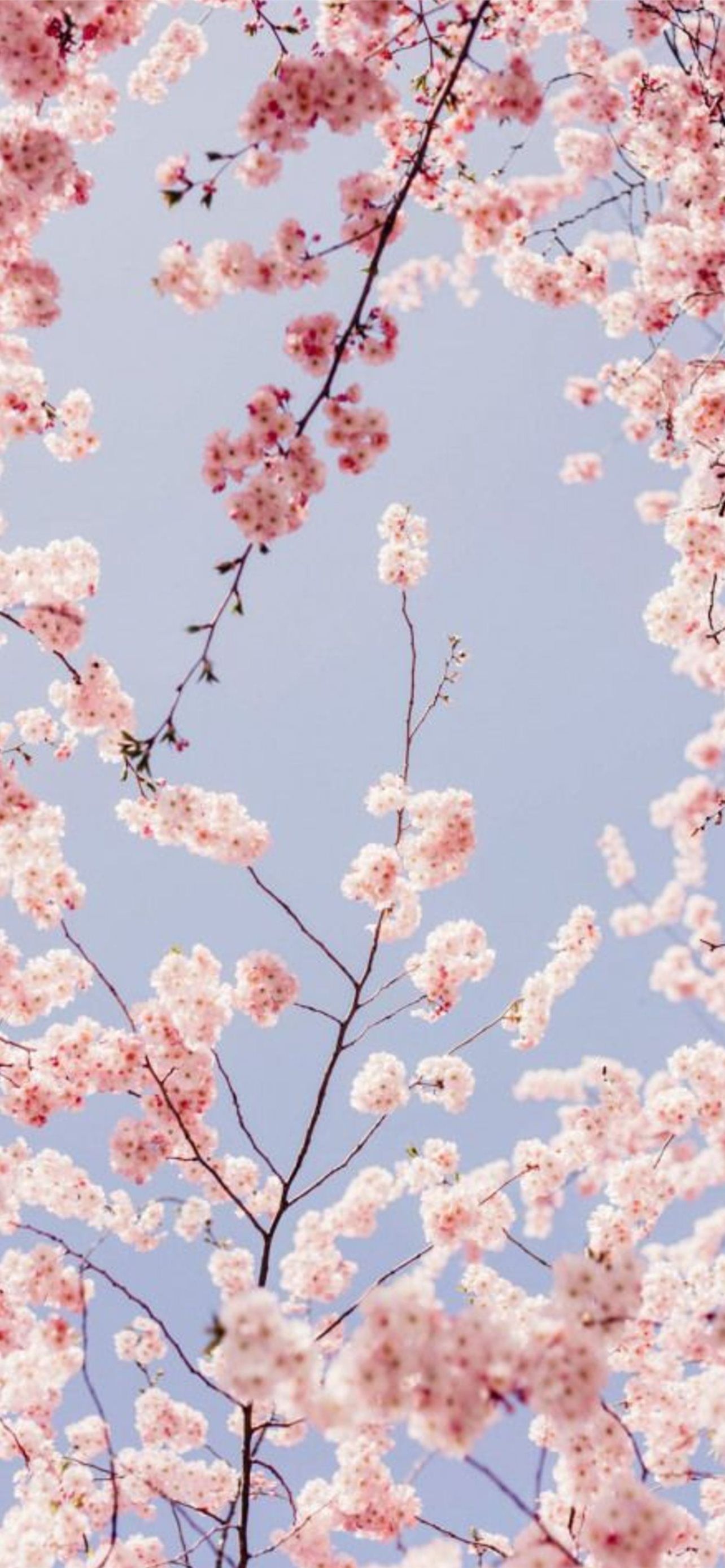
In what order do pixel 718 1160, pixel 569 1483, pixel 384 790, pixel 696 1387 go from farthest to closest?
pixel 718 1160 → pixel 384 790 → pixel 696 1387 → pixel 569 1483

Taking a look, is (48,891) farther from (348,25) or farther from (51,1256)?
(348,25)

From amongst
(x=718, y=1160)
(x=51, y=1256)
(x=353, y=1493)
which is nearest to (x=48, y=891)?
(x=51, y=1256)

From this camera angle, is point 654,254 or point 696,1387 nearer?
point 696,1387

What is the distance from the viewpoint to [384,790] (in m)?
7.45

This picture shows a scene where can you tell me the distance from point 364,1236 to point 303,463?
6027 mm

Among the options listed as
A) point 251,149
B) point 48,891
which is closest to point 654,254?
point 251,149

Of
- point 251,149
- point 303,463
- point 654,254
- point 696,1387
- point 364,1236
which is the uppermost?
point 654,254

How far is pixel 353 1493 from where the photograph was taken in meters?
6.88

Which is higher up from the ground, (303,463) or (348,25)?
(348,25)

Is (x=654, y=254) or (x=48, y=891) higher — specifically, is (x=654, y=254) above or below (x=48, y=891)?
above

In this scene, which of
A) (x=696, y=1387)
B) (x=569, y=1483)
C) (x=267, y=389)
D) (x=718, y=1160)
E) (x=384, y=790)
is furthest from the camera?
(x=718, y=1160)

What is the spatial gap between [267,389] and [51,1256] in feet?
17.8

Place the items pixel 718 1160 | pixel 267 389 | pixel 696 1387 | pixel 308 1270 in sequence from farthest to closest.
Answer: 1. pixel 718 1160
2. pixel 308 1270
3. pixel 696 1387
4. pixel 267 389

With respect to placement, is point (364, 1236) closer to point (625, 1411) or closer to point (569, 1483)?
point (625, 1411)
